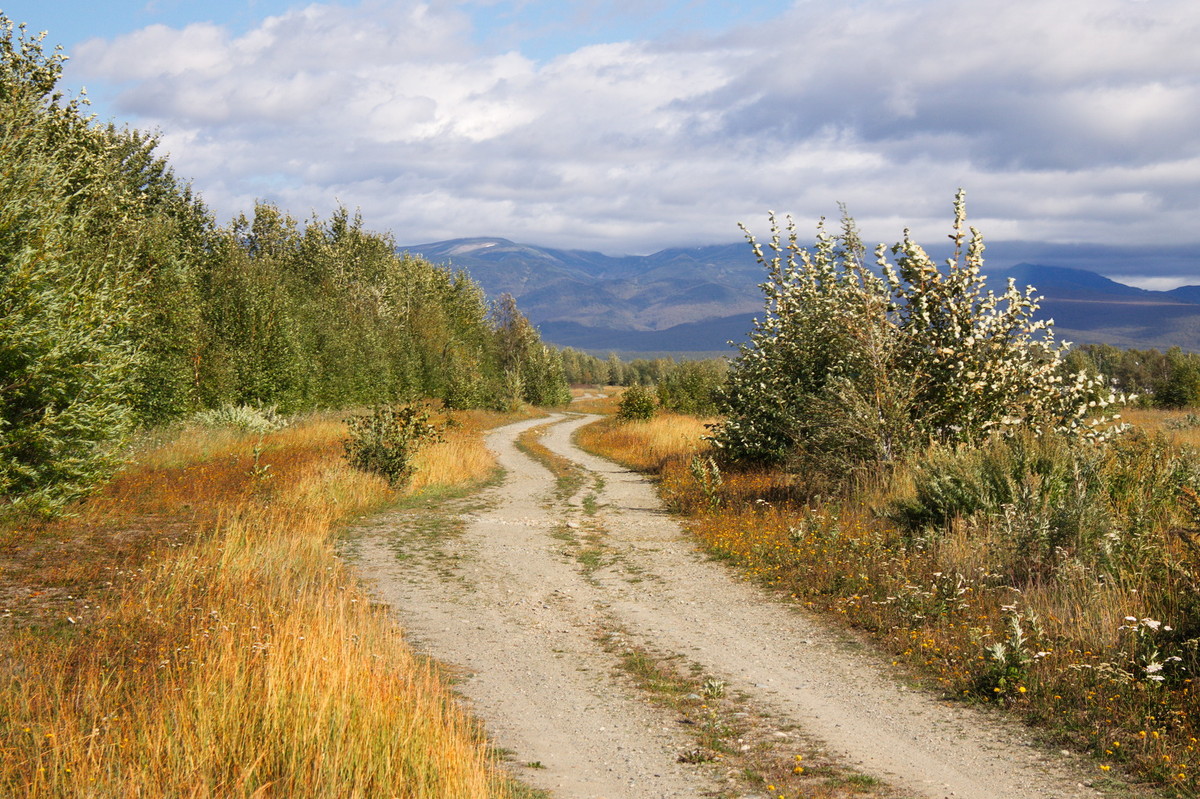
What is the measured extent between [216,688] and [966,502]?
9439mm

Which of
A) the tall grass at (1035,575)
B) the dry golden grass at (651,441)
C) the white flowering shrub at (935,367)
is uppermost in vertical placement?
the white flowering shrub at (935,367)

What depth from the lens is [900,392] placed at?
14836mm

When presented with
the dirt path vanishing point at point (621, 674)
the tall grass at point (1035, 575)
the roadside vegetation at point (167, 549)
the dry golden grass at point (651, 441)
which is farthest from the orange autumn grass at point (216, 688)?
the dry golden grass at point (651, 441)

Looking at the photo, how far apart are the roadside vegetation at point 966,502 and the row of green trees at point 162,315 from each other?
33.3 ft

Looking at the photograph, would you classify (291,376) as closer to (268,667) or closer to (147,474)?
(147,474)

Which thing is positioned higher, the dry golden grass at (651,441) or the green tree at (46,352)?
the green tree at (46,352)

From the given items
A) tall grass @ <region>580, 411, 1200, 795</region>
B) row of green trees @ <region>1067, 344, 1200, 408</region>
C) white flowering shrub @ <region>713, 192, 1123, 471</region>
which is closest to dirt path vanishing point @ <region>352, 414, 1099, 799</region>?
tall grass @ <region>580, 411, 1200, 795</region>

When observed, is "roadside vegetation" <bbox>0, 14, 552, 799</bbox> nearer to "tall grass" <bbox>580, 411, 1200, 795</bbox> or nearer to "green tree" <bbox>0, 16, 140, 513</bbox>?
"green tree" <bbox>0, 16, 140, 513</bbox>

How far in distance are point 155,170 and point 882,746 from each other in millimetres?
50684

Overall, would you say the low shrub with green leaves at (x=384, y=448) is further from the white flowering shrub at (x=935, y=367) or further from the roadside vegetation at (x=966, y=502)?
the white flowering shrub at (x=935, y=367)

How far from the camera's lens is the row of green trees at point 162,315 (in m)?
11.6

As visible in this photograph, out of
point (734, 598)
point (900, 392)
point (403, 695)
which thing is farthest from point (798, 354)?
point (403, 695)

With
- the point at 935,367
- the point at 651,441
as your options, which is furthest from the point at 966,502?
the point at 651,441

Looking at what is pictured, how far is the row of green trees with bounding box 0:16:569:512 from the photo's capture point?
11594 mm
